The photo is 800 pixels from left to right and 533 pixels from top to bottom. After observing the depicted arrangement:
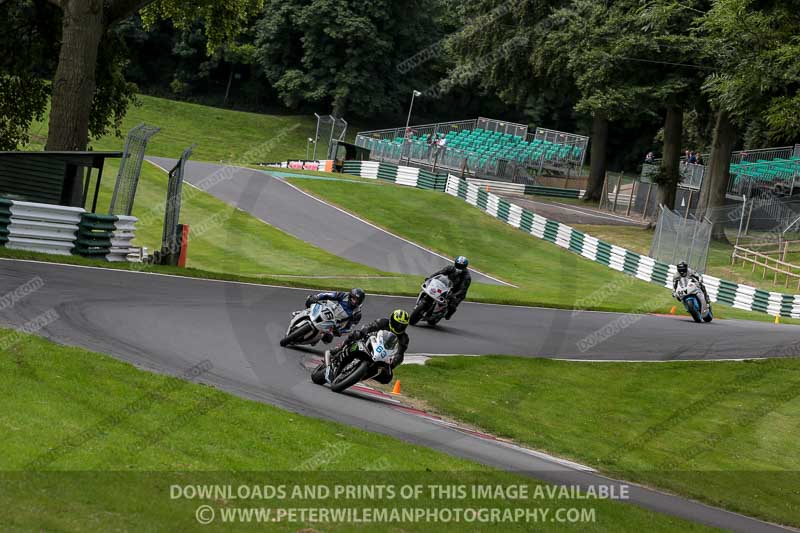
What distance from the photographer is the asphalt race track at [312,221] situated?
118ft

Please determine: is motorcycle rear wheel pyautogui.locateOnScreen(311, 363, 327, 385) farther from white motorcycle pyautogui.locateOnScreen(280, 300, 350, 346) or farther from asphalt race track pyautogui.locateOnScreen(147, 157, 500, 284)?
asphalt race track pyautogui.locateOnScreen(147, 157, 500, 284)

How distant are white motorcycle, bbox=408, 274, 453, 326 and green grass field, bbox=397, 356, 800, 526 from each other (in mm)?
2138

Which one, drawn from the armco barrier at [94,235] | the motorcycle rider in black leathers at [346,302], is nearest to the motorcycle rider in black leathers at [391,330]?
the motorcycle rider in black leathers at [346,302]

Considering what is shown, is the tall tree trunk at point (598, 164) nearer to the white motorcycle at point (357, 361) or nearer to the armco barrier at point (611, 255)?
the armco barrier at point (611, 255)

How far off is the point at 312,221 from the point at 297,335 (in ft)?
82.0

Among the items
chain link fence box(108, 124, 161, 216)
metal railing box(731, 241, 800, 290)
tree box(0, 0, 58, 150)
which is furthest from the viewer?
metal railing box(731, 241, 800, 290)

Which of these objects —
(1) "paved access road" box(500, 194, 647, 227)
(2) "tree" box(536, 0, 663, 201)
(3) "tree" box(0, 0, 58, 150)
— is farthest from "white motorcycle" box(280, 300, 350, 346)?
(1) "paved access road" box(500, 194, 647, 227)

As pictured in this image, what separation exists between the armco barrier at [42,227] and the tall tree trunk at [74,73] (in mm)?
4600

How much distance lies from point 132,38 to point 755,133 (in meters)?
51.6

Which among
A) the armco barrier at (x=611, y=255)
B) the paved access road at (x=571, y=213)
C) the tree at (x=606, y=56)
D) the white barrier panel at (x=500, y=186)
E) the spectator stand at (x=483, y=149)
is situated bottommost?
the armco barrier at (x=611, y=255)

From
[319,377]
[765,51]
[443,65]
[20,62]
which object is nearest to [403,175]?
[20,62]

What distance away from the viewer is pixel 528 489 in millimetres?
9945

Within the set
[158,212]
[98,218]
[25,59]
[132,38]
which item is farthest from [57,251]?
[132,38]

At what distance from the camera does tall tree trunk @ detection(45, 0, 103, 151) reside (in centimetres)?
2420
